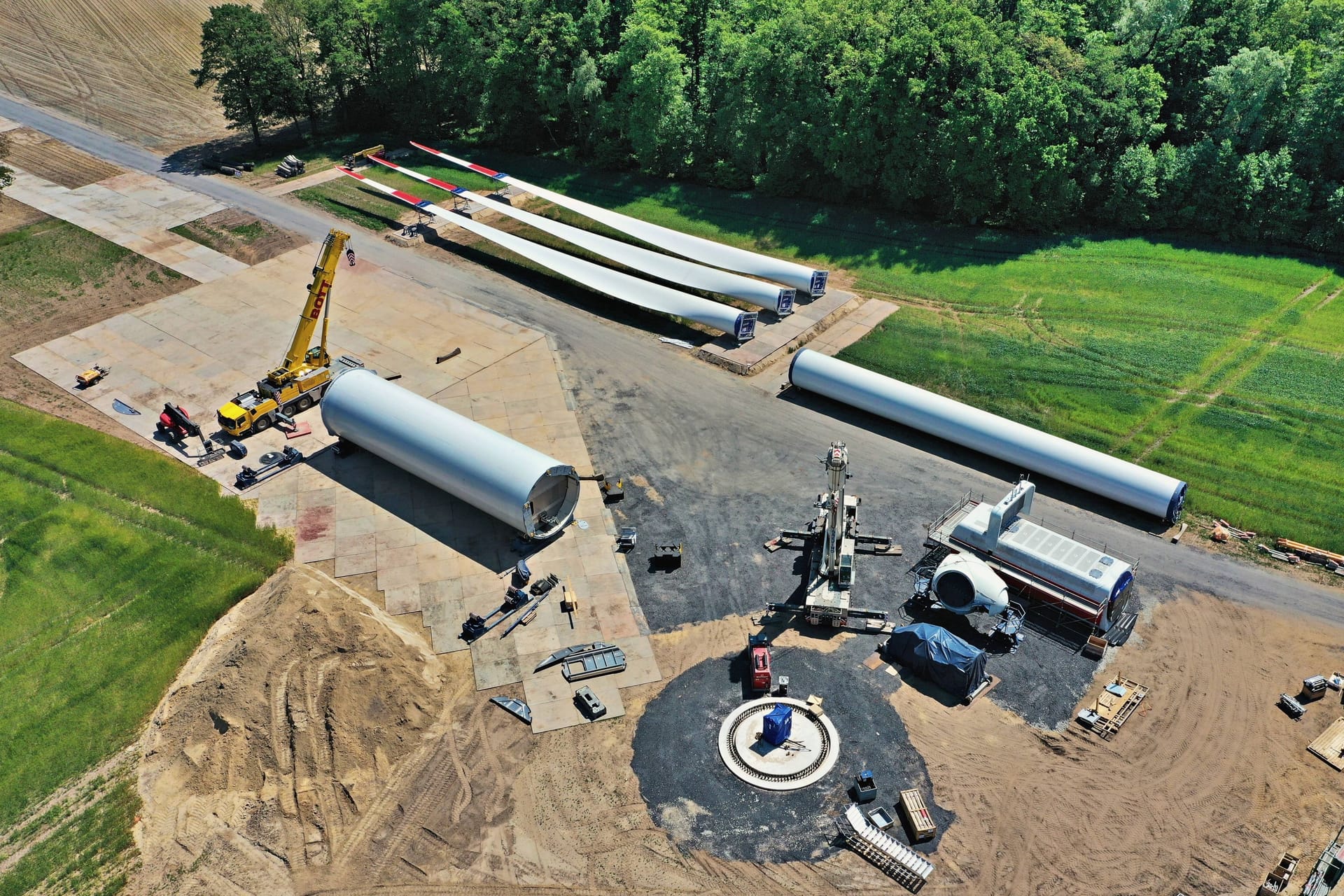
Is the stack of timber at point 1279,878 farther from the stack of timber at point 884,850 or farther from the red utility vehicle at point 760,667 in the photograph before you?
the red utility vehicle at point 760,667

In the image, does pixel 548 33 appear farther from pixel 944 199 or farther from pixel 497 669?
pixel 497 669

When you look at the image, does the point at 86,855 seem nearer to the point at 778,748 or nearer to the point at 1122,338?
the point at 778,748

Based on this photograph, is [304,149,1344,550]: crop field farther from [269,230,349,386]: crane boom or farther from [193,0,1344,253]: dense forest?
[269,230,349,386]: crane boom

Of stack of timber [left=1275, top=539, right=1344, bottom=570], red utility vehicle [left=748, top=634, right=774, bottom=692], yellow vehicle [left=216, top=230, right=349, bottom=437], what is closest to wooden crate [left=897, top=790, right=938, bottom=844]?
red utility vehicle [left=748, top=634, right=774, bottom=692]

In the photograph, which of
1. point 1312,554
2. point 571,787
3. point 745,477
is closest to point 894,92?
point 745,477

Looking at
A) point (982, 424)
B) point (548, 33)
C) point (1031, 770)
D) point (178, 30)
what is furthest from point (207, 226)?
point (1031, 770)
